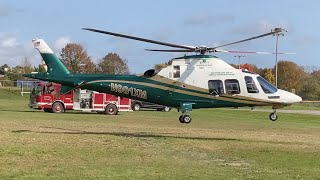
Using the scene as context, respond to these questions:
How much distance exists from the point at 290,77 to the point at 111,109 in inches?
3588

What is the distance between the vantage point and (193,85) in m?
24.2

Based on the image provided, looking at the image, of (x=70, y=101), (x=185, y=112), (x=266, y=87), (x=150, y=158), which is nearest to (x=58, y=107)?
(x=70, y=101)

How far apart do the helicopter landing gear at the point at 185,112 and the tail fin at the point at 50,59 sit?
18.7 ft

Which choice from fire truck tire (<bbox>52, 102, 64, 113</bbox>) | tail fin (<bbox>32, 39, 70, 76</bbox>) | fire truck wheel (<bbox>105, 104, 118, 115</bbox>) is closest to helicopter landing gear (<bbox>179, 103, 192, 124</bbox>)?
tail fin (<bbox>32, 39, 70, 76</bbox>)

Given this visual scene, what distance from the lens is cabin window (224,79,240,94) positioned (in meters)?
24.0

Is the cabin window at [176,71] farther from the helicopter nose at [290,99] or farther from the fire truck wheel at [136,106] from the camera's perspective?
the fire truck wheel at [136,106]

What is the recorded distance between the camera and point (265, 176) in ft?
40.5

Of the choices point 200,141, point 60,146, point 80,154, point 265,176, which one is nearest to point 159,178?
point 265,176

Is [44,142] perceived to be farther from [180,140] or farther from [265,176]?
[265,176]

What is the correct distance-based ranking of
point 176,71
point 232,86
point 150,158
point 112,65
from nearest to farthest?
1. point 150,158
2. point 232,86
3. point 176,71
4. point 112,65

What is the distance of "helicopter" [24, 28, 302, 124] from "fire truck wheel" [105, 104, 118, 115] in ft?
72.2

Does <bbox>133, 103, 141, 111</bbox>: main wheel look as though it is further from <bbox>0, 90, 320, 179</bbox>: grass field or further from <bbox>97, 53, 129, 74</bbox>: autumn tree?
<bbox>97, 53, 129, 74</bbox>: autumn tree

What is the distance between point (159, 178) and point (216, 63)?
1308 cm

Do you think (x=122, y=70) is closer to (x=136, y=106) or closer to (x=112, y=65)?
(x=112, y=65)
